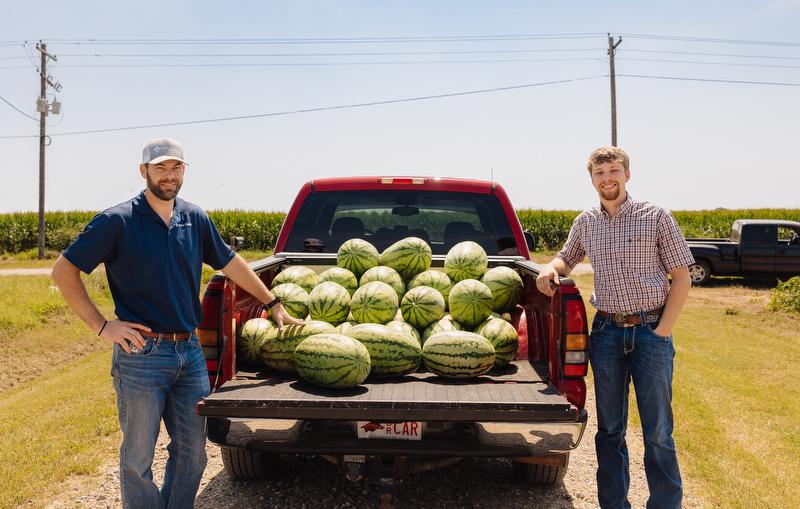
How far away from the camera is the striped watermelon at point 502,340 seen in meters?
3.78

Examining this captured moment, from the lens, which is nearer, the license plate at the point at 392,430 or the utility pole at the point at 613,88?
the license plate at the point at 392,430

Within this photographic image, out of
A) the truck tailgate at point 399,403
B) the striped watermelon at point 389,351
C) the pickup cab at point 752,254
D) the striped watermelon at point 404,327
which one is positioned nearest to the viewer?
the truck tailgate at point 399,403

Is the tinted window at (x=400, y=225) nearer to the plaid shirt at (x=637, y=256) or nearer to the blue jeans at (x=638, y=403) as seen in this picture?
the plaid shirt at (x=637, y=256)

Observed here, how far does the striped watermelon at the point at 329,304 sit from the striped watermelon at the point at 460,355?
0.83 m

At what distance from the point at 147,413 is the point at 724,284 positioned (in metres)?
19.1

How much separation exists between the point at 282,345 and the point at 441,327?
3.40 ft

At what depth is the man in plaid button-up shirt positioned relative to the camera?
3.62m

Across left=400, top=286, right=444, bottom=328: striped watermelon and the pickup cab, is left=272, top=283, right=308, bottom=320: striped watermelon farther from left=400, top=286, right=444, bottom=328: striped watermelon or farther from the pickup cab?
the pickup cab

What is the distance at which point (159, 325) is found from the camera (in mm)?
3287

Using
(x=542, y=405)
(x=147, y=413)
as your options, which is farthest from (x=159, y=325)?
(x=542, y=405)

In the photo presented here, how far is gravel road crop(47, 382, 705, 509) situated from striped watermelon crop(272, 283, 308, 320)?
1.25 meters

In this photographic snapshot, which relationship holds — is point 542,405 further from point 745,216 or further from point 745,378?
point 745,216

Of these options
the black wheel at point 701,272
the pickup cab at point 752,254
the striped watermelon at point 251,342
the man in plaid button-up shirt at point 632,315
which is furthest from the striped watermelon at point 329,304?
the black wheel at point 701,272

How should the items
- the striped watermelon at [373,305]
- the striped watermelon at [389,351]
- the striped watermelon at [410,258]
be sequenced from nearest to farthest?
1. the striped watermelon at [389,351]
2. the striped watermelon at [373,305]
3. the striped watermelon at [410,258]
